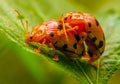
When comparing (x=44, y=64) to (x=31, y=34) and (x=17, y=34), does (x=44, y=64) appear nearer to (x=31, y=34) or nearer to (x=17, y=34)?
(x=31, y=34)

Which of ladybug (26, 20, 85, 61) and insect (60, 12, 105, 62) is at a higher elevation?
insect (60, 12, 105, 62)

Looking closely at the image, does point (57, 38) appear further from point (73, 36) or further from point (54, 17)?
point (54, 17)

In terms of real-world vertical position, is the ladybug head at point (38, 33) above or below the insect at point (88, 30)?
below

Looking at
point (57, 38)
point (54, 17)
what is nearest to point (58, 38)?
point (57, 38)

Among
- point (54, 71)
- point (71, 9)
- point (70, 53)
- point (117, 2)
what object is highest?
point (117, 2)

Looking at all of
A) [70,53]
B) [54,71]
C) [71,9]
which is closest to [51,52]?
[70,53]

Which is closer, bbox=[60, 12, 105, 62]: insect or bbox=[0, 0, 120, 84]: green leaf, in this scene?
bbox=[0, 0, 120, 84]: green leaf
